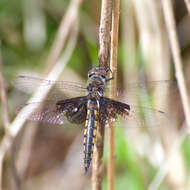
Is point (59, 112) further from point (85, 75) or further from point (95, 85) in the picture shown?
point (85, 75)

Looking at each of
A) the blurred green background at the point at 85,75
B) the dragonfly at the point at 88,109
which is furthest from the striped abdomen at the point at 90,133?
the blurred green background at the point at 85,75

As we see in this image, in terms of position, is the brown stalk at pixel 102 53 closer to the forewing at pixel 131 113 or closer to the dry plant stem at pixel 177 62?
the forewing at pixel 131 113

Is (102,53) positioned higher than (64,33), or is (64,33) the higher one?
(64,33)

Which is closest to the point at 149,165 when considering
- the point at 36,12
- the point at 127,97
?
the point at 127,97

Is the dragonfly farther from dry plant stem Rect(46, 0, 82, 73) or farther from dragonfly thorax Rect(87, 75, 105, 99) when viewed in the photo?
dry plant stem Rect(46, 0, 82, 73)

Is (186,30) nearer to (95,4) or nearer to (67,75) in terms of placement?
(95,4)

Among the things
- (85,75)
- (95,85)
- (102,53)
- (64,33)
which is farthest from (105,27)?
(85,75)
